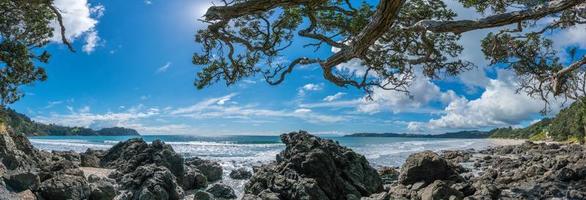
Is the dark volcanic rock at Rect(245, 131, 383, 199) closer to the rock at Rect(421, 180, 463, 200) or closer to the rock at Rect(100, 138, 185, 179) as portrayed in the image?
the rock at Rect(421, 180, 463, 200)

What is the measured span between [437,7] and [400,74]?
1.54 meters

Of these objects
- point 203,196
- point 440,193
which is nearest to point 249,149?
point 203,196

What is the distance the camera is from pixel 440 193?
7.75m

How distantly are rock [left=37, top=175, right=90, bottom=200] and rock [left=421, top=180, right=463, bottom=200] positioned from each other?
679 cm

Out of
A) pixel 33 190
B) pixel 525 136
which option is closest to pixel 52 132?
pixel 525 136

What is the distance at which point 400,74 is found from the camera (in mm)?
9602

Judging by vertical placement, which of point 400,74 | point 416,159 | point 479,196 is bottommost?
point 479,196

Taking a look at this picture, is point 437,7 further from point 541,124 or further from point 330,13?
point 541,124

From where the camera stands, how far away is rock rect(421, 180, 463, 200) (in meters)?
7.72

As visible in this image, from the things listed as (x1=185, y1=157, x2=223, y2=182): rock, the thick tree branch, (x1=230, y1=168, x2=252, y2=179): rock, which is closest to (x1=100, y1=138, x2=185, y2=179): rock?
(x1=185, y1=157, x2=223, y2=182): rock

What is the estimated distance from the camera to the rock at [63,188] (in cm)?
882

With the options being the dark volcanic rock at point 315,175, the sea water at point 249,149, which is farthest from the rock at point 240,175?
the dark volcanic rock at point 315,175

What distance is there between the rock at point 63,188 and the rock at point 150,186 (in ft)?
3.65

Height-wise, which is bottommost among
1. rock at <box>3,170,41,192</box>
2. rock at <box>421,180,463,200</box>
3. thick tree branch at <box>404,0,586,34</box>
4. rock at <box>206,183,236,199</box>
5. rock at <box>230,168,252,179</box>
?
Answer: rock at <box>206,183,236,199</box>
